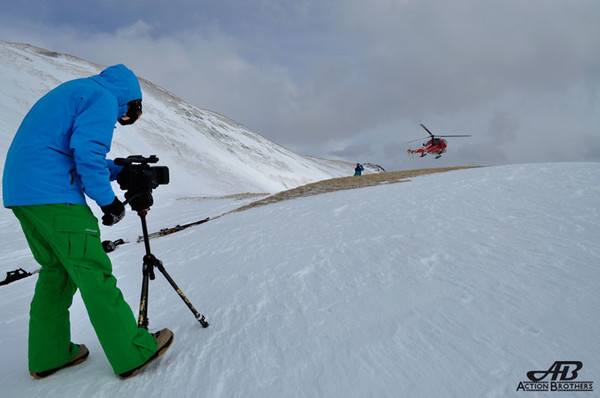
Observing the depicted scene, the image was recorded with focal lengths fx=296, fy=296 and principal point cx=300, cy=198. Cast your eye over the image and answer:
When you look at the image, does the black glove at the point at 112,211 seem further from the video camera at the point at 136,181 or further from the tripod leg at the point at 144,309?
the tripod leg at the point at 144,309

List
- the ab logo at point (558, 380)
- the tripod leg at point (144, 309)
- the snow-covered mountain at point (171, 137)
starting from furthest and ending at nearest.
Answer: the snow-covered mountain at point (171, 137)
the tripod leg at point (144, 309)
the ab logo at point (558, 380)

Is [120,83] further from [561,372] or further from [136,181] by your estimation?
[561,372]

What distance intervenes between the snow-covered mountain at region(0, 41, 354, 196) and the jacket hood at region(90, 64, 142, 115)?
22.2 m

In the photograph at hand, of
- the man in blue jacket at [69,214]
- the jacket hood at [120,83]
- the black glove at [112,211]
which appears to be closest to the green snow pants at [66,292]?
the man in blue jacket at [69,214]

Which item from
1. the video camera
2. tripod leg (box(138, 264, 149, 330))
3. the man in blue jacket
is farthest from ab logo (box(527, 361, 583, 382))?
the video camera

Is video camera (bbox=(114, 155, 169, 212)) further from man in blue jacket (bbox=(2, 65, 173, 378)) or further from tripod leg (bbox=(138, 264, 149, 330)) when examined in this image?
tripod leg (bbox=(138, 264, 149, 330))

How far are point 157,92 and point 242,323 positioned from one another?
8970 cm

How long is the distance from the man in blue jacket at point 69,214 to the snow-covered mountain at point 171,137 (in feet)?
73.2

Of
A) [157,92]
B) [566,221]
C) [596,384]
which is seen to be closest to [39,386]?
[596,384]

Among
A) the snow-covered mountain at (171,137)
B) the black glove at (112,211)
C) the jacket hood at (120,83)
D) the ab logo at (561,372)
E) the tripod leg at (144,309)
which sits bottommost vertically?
the tripod leg at (144,309)

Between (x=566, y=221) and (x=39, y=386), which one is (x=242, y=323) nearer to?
(x=39, y=386)

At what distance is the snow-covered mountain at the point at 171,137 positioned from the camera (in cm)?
3597

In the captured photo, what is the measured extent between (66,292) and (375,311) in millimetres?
2498

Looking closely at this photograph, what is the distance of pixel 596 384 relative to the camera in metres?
1.60
